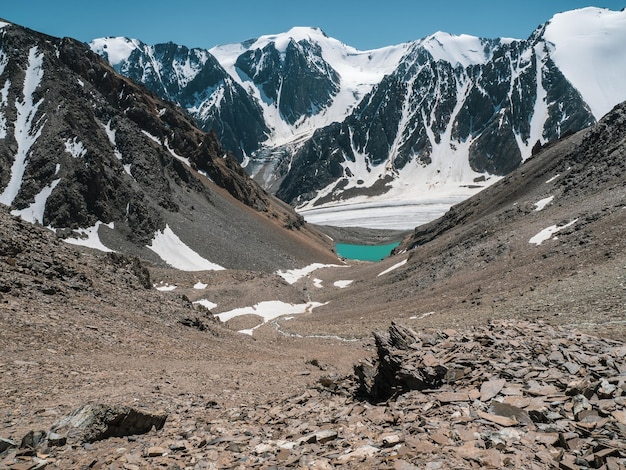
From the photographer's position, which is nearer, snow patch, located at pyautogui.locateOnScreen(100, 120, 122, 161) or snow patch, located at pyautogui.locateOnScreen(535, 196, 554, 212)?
snow patch, located at pyautogui.locateOnScreen(535, 196, 554, 212)

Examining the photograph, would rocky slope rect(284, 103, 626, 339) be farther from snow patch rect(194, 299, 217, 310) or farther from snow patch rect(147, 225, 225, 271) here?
snow patch rect(147, 225, 225, 271)

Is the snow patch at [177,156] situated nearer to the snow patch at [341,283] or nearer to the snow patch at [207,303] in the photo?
the snow patch at [341,283]

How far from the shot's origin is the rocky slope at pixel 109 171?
83875mm

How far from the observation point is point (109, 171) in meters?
93.3

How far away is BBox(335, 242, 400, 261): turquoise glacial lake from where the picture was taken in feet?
546

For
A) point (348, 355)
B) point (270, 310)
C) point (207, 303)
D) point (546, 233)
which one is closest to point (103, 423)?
point (348, 355)

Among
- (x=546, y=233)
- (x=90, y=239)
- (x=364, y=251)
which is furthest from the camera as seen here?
(x=364, y=251)

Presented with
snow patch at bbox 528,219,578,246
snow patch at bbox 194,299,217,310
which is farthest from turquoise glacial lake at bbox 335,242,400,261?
snow patch at bbox 528,219,578,246

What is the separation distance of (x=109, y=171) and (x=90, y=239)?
18.5 metres

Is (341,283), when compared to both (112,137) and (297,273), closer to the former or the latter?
(297,273)

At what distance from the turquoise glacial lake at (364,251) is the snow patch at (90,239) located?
96.2 meters

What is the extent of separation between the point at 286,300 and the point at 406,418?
159 ft

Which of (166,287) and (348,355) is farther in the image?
(166,287)

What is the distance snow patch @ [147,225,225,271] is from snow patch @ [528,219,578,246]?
190 ft
